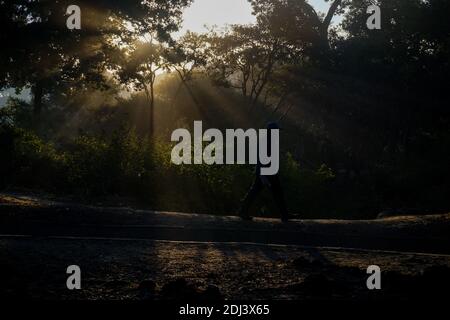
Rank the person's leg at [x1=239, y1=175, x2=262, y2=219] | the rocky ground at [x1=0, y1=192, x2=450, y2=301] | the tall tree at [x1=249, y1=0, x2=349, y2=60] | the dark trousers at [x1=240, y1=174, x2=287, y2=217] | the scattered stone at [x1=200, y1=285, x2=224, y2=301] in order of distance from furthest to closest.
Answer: the tall tree at [x1=249, y1=0, x2=349, y2=60]
the person's leg at [x1=239, y1=175, x2=262, y2=219]
the dark trousers at [x1=240, y1=174, x2=287, y2=217]
the rocky ground at [x1=0, y1=192, x2=450, y2=301]
the scattered stone at [x1=200, y1=285, x2=224, y2=301]

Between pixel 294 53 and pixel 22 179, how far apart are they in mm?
27309

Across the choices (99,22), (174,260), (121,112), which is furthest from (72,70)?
(121,112)

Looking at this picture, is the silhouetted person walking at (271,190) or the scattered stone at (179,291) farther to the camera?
the silhouetted person walking at (271,190)

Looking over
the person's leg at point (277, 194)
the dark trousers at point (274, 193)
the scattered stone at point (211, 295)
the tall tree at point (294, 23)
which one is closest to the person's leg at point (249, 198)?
the dark trousers at point (274, 193)

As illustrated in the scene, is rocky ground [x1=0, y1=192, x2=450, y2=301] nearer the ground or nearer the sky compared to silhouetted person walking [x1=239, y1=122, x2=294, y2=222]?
nearer the ground

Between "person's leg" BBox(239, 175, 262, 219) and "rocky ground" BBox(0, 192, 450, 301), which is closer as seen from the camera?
"rocky ground" BBox(0, 192, 450, 301)

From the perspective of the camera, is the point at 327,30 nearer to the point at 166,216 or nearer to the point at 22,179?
the point at 22,179

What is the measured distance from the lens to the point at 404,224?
37.8ft

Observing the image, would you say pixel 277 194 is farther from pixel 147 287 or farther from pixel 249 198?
pixel 147 287

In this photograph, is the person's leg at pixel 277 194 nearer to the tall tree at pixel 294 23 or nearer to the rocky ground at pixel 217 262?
the rocky ground at pixel 217 262

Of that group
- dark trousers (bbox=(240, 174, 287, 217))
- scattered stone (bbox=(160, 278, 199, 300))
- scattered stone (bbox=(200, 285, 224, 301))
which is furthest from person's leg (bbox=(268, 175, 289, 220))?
scattered stone (bbox=(200, 285, 224, 301))

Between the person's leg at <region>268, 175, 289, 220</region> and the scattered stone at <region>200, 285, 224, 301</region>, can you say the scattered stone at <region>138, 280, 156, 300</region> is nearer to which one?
the scattered stone at <region>200, 285, 224, 301</region>

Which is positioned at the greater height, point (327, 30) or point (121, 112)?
point (327, 30)

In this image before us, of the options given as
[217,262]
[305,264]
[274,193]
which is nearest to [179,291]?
[217,262]
